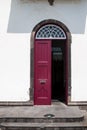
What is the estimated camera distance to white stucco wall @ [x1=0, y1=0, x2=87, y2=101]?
12133 mm

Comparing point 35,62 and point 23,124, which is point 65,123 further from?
point 35,62

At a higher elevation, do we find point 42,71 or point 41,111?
point 42,71

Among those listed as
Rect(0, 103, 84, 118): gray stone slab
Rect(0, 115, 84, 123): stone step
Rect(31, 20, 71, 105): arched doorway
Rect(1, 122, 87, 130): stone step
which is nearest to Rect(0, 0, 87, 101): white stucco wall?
Rect(31, 20, 71, 105): arched doorway

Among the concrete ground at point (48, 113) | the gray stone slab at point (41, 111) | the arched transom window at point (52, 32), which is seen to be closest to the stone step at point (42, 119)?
the concrete ground at point (48, 113)

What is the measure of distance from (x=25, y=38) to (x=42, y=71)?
1.42 meters

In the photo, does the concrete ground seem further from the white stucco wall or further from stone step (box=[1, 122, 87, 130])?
the white stucco wall

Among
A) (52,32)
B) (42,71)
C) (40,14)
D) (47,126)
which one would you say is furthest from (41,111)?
(40,14)

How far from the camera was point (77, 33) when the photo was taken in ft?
39.8

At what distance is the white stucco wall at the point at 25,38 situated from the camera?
39.8 ft

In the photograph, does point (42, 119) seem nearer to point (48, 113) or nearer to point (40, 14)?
point (48, 113)

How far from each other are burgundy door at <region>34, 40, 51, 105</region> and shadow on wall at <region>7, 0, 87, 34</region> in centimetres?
82

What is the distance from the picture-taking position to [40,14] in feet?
39.9

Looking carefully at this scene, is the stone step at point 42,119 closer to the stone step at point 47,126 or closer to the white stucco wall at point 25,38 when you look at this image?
the stone step at point 47,126

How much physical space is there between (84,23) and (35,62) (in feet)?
7.83
